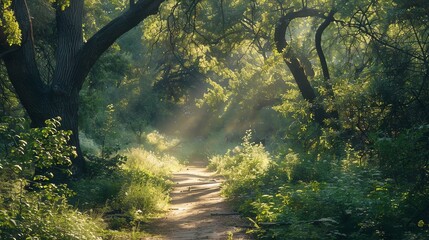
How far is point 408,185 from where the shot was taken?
923cm

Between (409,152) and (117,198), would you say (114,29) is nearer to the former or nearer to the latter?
(117,198)

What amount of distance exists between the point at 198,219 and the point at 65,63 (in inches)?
195

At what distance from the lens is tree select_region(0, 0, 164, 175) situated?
487 inches

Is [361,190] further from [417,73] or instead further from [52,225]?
[52,225]

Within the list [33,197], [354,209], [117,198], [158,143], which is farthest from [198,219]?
[158,143]

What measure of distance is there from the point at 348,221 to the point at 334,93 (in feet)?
25.7

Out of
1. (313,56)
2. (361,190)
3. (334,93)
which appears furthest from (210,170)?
(361,190)

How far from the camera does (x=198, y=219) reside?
12.5 m

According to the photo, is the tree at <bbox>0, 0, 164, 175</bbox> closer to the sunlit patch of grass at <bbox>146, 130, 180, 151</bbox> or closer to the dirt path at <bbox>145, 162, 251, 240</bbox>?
the dirt path at <bbox>145, 162, 251, 240</bbox>

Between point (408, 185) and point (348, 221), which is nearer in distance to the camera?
point (348, 221)

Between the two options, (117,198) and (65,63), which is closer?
(117,198)

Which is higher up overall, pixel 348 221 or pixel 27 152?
pixel 27 152

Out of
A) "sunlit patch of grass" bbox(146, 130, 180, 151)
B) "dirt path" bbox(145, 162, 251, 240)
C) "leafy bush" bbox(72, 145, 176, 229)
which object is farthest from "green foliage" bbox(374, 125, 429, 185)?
"sunlit patch of grass" bbox(146, 130, 180, 151)

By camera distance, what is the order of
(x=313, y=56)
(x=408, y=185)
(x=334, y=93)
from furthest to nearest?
1. (x=313, y=56)
2. (x=334, y=93)
3. (x=408, y=185)
